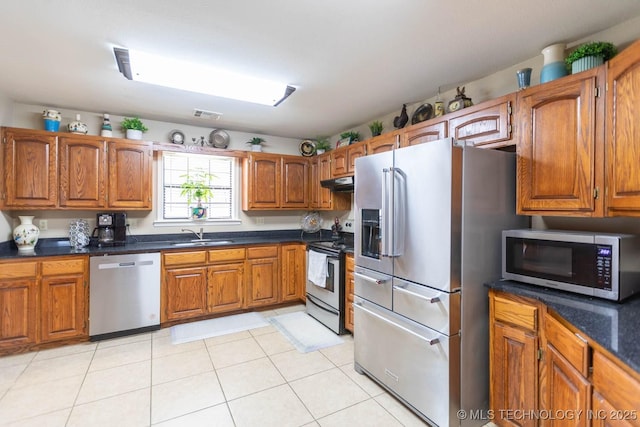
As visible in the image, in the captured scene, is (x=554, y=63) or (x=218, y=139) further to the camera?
(x=218, y=139)

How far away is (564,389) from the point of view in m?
1.40

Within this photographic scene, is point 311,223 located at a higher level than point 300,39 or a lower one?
lower

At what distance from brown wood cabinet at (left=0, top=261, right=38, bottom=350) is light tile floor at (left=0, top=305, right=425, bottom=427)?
0.16m

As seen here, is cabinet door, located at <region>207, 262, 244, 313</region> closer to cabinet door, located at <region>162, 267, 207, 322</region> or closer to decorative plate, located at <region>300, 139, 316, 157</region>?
cabinet door, located at <region>162, 267, 207, 322</region>

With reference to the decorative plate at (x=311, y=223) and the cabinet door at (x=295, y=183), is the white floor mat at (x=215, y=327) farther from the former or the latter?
the cabinet door at (x=295, y=183)

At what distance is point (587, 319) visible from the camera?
131cm

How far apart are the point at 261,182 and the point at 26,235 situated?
2532mm

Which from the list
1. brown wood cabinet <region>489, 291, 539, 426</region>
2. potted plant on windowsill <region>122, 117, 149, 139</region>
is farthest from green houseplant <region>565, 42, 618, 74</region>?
potted plant on windowsill <region>122, 117, 149, 139</region>

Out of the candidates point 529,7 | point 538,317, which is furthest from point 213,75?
point 538,317

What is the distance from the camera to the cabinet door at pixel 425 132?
2.48 m

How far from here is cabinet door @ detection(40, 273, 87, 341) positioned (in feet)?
9.27

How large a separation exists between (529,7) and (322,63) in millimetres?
1323

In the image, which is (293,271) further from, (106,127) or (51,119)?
(51,119)

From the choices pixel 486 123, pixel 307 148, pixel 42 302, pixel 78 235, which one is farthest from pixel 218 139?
pixel 486 123
